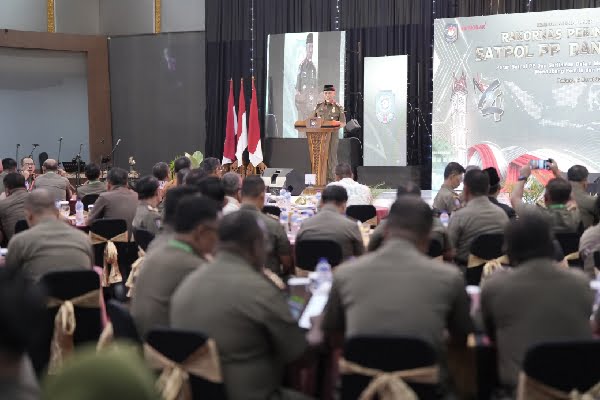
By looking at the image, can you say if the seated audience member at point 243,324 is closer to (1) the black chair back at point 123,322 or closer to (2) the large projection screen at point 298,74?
(1) the black chair back at point 123,322

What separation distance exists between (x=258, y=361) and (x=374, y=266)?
56 centimetres

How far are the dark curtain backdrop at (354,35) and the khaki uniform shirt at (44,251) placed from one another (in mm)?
9640

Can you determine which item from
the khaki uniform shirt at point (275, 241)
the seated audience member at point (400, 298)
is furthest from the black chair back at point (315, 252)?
the seated audience member at point (400, 298)

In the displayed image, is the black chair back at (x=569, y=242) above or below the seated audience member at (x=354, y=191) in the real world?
below

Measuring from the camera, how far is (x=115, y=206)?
6.98 meters

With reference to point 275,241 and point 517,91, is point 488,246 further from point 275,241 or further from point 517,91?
point 517,91

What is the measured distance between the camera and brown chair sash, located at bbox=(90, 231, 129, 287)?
6.51 meters

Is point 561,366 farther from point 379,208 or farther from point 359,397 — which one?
point 379,208

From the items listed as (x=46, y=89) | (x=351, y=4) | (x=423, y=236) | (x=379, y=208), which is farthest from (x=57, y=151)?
(x=423, y=236)

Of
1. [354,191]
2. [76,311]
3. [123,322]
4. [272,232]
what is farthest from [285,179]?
[123,322]

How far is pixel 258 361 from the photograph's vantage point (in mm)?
2916

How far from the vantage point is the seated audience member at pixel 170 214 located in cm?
398

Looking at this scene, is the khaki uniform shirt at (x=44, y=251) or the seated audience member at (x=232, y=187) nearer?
the khaki uniform shirt at (x=44, y=251)

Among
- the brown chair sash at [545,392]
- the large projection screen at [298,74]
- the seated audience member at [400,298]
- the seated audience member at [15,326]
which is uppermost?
the large projection screen at [298,74]
